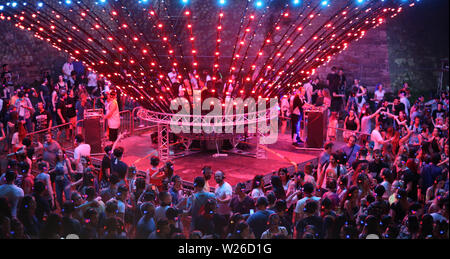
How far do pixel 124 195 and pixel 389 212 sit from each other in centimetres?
338

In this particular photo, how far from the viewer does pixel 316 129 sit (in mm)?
11023

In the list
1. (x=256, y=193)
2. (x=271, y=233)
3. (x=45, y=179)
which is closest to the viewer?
(x=271, y=233)

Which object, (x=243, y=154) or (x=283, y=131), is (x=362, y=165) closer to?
(x=243, y=154)

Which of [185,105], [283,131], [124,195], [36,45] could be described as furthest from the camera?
[36,45]

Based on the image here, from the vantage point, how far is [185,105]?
10148 mm

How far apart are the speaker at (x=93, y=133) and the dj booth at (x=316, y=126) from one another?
4804 mm

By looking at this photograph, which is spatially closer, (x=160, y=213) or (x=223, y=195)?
(x=160, y=213)

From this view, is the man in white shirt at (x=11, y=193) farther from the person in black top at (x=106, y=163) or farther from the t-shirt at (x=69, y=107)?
the t-shirt at (x=69, y=107)

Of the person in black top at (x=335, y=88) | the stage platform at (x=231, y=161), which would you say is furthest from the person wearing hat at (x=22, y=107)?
the person in black top at (x=335, y=88)

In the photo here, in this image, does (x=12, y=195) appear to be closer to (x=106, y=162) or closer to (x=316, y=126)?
(x=106, y=162)

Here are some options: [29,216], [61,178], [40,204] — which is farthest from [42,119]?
[29,216]

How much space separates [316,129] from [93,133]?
16.8ft

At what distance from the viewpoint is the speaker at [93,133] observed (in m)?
10.5
